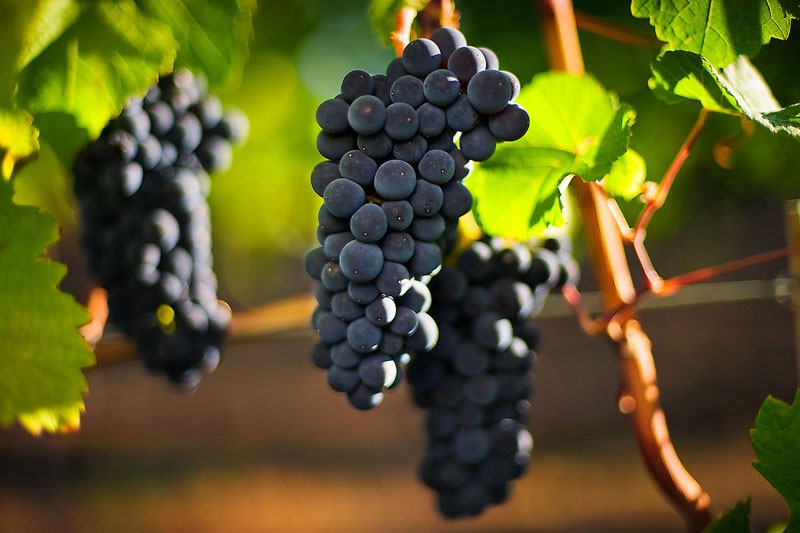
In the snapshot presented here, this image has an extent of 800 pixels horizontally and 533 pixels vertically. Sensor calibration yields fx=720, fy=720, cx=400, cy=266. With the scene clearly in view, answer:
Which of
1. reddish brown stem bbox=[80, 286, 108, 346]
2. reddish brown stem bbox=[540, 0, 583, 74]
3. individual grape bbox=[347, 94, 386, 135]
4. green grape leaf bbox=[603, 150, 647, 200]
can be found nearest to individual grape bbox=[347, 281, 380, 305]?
individual grape bbox=[347, 94, 386, 135]

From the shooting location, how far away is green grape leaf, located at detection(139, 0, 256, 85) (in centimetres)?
67

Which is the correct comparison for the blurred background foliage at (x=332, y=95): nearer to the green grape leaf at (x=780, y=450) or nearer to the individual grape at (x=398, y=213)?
the individual grape at (x=398, y=213)

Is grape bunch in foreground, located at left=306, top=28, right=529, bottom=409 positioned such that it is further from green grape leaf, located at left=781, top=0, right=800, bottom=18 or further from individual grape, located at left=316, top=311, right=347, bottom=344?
green grape leaf, located at left=781, top=0, right=800, bottom=18

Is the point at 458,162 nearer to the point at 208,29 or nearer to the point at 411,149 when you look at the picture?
the point at 411,149

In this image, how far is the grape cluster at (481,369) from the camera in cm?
64

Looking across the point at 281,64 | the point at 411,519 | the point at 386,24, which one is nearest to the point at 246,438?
the point at 411,519

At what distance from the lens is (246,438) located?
287 cm

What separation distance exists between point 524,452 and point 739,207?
2.56 ft

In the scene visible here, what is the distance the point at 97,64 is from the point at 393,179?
1.08ft

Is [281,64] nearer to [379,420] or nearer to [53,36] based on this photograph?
[53,36]

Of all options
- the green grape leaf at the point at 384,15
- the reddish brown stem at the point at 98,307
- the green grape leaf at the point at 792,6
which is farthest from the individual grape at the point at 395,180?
the reddish brown stem at the point at 98,307

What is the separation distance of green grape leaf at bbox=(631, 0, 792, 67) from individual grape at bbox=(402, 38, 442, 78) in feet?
0.55

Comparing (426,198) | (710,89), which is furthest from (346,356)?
(710,89)

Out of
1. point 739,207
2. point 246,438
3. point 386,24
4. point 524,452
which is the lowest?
point 246,438
